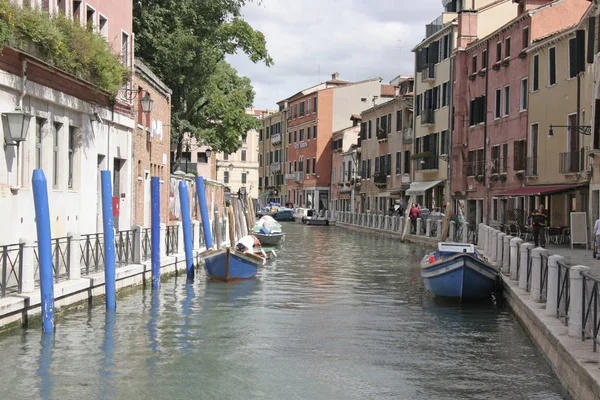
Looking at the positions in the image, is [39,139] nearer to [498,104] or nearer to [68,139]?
[68,139]

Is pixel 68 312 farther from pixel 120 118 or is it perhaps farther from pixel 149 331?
pixel 120 118

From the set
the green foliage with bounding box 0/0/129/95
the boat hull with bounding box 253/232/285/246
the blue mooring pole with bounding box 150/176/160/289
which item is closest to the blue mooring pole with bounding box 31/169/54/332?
the green foliage with bounding box 0/0/129/95

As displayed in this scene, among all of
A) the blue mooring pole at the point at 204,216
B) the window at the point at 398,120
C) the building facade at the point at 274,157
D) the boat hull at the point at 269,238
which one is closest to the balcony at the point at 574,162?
the boat hull at the point at 269,238

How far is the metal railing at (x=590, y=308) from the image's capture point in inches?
364

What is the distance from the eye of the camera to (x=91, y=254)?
52.2 ft

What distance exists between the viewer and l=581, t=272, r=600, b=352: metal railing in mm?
9258

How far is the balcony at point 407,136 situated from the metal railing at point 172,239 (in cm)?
3395

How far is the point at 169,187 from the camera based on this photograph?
1244 inches

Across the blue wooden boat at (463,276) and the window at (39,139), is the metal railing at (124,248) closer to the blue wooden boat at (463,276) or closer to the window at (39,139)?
the window at (39,139)

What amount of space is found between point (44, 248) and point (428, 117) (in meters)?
39.8

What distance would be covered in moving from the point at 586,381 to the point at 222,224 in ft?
89.1

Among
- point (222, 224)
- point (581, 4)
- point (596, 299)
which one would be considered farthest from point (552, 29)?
point (596, 299)

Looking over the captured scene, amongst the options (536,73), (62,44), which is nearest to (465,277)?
(62,44)

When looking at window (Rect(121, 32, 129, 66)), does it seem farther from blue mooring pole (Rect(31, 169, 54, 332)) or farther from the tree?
blue mooring pole (Rect(31, 169, 54, 332))
